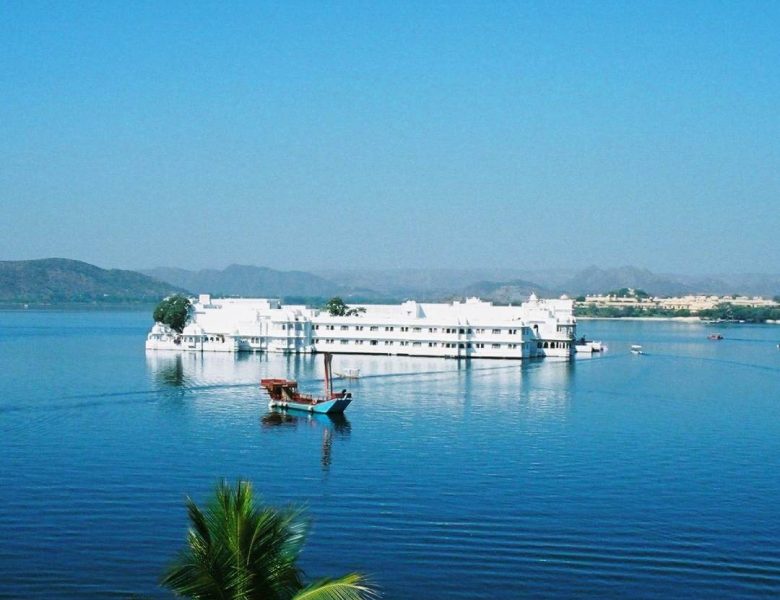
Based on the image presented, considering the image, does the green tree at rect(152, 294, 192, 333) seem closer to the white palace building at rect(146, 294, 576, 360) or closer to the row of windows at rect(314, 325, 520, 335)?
the white palace building at rect(146, 294, 576, 360)

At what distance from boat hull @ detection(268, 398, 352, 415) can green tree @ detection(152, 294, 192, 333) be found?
27.1 metres

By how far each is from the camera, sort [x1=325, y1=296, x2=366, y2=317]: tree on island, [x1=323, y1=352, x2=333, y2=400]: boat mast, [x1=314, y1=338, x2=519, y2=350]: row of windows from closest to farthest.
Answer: [x1=323, y1=352, x2=333, y2=400]: boat mast → [x1=314, y1=338, x2=519, y2=350]: row of windows → [x1=325, y1=296, x2=366, y2=317]: tree on island

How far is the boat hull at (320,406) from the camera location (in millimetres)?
31250

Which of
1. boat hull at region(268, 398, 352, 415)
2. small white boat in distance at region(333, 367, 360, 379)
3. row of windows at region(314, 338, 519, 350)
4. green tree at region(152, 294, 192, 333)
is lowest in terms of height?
boat hull at region(268, 398, 352, 415)

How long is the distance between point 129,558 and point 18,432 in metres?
12.9

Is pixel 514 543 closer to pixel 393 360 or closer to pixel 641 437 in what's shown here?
pixel 641 437

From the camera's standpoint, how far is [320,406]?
31.6 metres

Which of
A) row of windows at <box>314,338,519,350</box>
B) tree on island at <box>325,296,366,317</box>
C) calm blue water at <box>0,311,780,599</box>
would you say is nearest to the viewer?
calm blue water at <box>0,311,780,599</box>

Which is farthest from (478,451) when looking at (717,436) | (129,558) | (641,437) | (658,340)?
(658,340)

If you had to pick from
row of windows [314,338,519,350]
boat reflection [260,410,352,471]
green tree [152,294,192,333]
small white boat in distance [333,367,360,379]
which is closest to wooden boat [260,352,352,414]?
boat reflection [260,410,352,471]

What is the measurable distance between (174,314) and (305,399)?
2753 cm

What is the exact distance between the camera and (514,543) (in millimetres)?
16141

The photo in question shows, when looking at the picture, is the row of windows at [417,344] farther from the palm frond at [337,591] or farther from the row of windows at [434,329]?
the palm frond at [337,591]

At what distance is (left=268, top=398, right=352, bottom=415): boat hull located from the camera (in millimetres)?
31250
